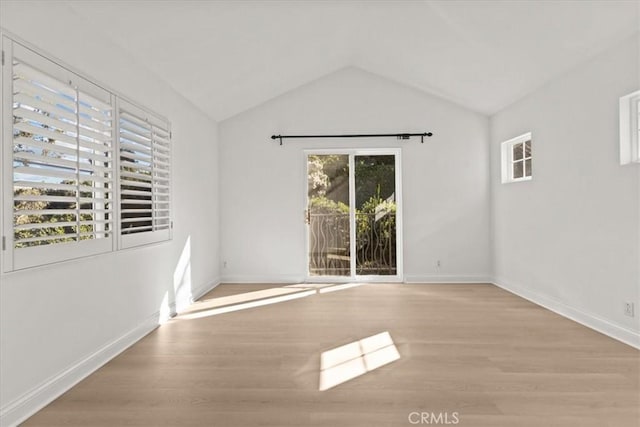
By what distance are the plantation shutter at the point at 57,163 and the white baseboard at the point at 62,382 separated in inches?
27.4

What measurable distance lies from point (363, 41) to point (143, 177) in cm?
305

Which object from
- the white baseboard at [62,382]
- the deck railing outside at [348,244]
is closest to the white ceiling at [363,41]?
the deck railing outside at [348,244]

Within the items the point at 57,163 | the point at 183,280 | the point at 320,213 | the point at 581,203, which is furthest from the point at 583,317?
the point at 57,163

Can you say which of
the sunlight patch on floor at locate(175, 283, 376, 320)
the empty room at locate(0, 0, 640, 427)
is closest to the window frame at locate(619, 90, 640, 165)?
the empty room at locate(0, 0, 640, 427)

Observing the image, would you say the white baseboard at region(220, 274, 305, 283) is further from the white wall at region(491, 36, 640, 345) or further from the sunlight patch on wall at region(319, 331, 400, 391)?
the white wall at region(491, 36, 640, 345)

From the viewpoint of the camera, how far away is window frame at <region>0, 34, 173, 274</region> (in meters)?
1.97

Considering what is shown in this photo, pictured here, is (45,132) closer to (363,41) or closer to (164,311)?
(164,311)

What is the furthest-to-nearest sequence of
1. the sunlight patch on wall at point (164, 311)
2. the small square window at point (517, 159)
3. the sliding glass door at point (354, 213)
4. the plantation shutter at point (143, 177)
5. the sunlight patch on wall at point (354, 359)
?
the sliding glass door at point (354, 213)
the small square window at point (517, 159)
the sunlight patch on wall at point (164, 311)
the plantation shutter at point (143, 177)
the sunlight patch on wall at point (354, 359)

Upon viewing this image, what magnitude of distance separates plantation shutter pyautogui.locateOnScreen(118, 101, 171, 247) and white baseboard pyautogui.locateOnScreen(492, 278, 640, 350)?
4.03 metres

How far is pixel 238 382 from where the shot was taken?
7.96 feet

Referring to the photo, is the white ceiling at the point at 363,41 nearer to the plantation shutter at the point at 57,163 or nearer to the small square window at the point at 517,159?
the small square window at the point at 517,159

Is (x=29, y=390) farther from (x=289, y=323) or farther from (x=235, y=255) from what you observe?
(x=235, y=255)

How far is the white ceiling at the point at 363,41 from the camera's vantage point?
2963 mm

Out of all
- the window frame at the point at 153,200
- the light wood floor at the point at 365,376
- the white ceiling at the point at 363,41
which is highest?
the white ceiling at the point at 363,41
